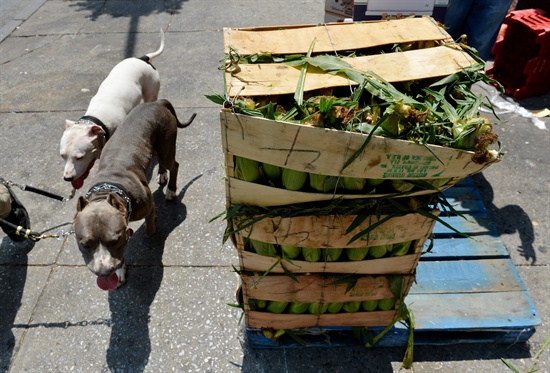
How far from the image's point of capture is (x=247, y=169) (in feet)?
6.36

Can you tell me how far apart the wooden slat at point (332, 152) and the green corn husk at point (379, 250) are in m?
0.62

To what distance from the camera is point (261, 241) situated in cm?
218

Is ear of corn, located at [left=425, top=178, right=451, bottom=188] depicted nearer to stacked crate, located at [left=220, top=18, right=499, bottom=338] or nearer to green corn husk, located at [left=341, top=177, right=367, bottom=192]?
stacked crate, located at [left=220, top=18, right=499, bottom=338]

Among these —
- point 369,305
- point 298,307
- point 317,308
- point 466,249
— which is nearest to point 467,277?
point 466,249

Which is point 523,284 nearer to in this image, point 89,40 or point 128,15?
point 89,40

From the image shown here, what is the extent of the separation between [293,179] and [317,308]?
1.13 metres

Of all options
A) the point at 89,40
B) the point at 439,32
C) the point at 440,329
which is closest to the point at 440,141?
the point at 439,32

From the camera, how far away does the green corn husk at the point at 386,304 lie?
2.64 m

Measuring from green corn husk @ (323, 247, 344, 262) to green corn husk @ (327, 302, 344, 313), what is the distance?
461mm

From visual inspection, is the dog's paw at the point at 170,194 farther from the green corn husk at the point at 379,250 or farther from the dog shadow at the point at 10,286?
the green corn husk at the point at 379,250

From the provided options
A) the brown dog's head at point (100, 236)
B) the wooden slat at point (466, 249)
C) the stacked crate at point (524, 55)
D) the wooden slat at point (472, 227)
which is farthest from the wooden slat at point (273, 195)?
the stacked crate at point (524, 55)

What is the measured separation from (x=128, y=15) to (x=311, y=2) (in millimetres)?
4049

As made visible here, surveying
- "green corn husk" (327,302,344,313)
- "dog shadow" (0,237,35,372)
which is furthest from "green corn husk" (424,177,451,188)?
"dog shadow" (0,237,35,372)

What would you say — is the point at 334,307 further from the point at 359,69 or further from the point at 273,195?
the point at 359,69
